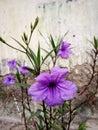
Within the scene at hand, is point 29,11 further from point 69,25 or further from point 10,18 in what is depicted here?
point 69,25

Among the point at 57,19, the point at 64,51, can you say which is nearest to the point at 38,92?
the point at 64,51

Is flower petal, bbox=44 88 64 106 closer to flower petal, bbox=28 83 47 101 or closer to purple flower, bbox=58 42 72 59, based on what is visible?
flower petal, bbox=28 83 47 101

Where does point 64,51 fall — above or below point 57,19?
below

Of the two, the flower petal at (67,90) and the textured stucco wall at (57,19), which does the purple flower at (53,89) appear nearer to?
the flower petal at (67,90)

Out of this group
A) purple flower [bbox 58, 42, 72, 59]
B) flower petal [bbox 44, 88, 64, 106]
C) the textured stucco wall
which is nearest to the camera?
flower petal [bbox 44, 88, 64, 106]

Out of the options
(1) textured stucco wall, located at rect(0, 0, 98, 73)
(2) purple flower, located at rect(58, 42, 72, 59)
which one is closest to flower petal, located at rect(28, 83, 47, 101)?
(2) purple flower, located at rect(58, 42, 72, 59)

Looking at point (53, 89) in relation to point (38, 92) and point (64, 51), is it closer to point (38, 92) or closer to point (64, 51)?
point (38, 92)
